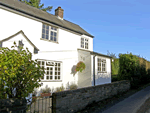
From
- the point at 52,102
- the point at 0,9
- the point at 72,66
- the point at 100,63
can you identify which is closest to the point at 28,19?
the point at 0,9

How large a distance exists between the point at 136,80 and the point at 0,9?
1415 centimetres

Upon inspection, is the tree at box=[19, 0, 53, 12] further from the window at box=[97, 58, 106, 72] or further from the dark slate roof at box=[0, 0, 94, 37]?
the window at box=[97, 58, 106, 72]

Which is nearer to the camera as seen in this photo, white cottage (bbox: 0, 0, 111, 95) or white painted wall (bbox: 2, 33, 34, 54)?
white painted wall (bbox: 2, 33, 34, 54)

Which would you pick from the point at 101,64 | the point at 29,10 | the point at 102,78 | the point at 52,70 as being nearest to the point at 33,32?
the point at 29,10

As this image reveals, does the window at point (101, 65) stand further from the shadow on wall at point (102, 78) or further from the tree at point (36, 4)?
the tree at point (36, 4)

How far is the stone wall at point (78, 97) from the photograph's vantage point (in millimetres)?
5047

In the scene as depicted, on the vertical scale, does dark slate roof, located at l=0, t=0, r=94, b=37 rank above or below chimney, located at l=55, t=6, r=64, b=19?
below

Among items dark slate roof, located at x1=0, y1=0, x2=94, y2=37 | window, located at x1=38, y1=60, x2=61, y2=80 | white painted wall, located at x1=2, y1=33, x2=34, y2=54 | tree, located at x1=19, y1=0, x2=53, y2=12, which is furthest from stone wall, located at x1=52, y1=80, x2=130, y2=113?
tree, located at x1=19, y1=0, x2=53, y2=12

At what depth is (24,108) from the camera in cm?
368

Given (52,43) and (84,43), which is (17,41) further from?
(84,43)

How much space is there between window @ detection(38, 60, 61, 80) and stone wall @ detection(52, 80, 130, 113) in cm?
512

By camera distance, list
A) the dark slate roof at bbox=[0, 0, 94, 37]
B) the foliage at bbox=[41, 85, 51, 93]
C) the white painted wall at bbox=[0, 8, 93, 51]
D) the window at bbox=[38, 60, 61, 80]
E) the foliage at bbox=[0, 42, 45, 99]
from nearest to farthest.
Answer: the foliage at bbox=[0, 42, 45, 99]
the white painted wall at bbox=[0, 8, 93, 51]
the dark slate roof at bbox=[0, 0, 94, 37]
the foliage at bbox=[41, 85, 51, 93]
the window at bbox=[38, 60, 61, 80]

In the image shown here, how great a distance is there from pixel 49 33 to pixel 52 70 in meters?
3.53

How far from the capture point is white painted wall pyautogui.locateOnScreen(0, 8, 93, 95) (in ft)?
29.3
